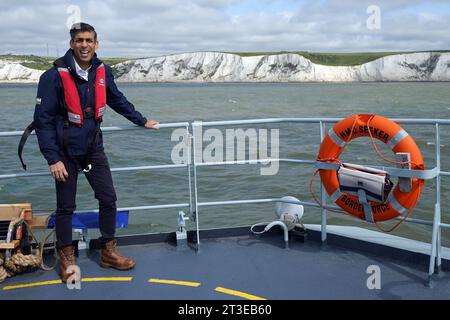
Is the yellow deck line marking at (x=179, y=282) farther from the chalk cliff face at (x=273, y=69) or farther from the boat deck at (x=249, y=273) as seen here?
the chalk cliff face at (x=273, y=69)

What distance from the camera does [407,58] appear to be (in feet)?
341

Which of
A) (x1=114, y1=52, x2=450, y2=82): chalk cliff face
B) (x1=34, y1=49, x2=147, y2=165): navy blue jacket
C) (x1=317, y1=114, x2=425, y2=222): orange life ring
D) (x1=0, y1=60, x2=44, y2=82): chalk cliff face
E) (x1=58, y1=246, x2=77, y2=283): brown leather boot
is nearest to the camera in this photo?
(x1=34, y1=49, x2=147, y2=165): navy blue jacket

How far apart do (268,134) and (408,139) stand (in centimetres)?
1556

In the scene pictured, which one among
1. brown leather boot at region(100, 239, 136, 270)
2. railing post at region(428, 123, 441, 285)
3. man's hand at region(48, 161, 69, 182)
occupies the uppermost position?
man's hand at region(48, 161, 69, 182)

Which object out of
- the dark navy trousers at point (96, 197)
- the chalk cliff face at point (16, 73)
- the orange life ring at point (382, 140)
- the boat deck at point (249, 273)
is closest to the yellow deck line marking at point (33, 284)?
the boat deck at point (249, 273)

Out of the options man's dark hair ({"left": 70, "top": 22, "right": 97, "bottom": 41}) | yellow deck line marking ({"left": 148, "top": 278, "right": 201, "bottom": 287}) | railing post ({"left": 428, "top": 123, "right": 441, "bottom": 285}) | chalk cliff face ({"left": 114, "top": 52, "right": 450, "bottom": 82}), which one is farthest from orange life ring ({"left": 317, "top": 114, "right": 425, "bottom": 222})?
chalk cliff face ({"left": 114, "top": 52, "right": 450, "bottom": 82})

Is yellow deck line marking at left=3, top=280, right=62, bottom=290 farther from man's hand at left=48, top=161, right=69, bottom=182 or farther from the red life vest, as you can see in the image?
the red life vest

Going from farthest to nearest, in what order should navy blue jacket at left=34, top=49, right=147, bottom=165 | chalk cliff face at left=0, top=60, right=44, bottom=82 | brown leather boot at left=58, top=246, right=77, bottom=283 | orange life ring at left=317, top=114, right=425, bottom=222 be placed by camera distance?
chalk cliff face at left=0, top=60, right=44, bottom=82 → brown leather boot at left=58, top=246, right=77, bottom=283 → orange life ring at left=317, top=114, right=425, bottom=222 → navy blue jacket at left=34, top=49, right=147, bottom=165

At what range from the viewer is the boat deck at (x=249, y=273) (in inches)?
113

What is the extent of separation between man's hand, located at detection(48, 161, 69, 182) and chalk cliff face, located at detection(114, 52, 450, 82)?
106 meters

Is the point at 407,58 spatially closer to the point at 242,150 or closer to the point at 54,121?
the point at 242,150

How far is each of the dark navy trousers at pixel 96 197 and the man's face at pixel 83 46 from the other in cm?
61

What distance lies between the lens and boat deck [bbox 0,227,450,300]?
288cm
